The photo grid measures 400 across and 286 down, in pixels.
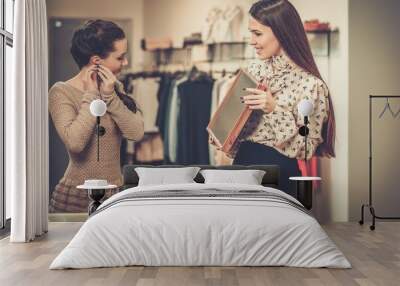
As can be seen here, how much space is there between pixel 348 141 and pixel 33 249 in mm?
4237

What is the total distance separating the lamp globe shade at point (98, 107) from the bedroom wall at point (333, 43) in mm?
1156

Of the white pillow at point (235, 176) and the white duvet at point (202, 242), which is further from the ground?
the white pillow at point (235, 176)

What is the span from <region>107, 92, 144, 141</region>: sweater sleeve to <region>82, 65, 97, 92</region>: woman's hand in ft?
0.94

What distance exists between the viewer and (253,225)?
5008 mm

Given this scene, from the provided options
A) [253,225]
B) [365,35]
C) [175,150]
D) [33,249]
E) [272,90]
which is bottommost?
[33,249]

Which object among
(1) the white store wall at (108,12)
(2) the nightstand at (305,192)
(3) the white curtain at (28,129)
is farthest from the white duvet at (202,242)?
(1) the white store wall at (108,12)

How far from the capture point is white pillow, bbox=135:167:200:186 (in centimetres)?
737

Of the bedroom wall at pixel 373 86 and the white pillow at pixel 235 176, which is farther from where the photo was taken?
the bedroom wall at pixel 373 86

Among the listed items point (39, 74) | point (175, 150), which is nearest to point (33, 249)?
point (39, 74)

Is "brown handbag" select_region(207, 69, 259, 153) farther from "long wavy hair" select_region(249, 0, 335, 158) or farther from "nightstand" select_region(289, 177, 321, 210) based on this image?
"nightstand" select_region(289, 177, 321, 210)

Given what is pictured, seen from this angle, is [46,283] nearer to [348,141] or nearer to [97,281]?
[97,281]

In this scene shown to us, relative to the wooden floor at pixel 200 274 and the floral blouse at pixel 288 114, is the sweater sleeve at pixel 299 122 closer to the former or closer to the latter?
the floral blouse at pixel 288 114

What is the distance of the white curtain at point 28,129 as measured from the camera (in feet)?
21.2

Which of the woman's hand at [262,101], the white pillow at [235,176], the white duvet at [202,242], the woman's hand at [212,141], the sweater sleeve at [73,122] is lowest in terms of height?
the white duvet at [202,242]
